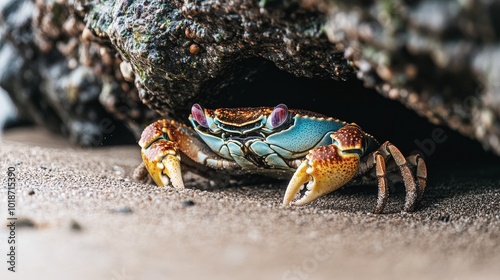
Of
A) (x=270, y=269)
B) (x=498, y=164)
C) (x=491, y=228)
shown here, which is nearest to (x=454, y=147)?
(x=498, y=164)

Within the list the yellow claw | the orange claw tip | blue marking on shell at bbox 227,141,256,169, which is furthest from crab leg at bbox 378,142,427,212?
the orange claw tip

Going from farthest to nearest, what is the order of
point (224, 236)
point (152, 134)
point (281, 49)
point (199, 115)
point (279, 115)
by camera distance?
point (152, 134) < point (199, 115) < point (279, 115) < point (281, 49) < point (224, 236)

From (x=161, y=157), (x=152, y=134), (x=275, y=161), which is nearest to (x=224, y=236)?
(x=275, y=161)

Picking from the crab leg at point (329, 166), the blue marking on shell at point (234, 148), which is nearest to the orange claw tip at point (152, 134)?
the blue marking on shell at point (234, 148)

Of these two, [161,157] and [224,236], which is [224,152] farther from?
[224,236]

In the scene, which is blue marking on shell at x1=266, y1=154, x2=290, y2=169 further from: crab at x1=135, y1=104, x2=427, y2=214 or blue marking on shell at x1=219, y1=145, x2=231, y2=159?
blue marking on shell at x1=219, y1=145, x2=231, y2=159
